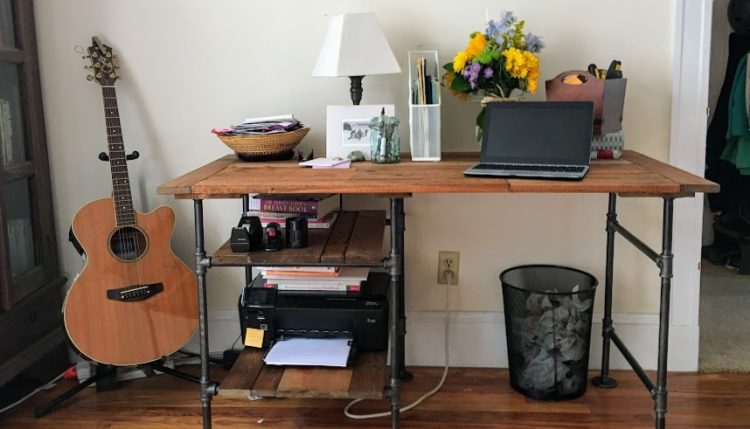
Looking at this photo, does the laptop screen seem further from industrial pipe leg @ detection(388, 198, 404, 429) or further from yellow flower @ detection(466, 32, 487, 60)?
industrial pipe leg @ detection(388, 198, 404, 429)

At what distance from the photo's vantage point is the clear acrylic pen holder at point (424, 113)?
7.34ft

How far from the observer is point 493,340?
2.65 meters

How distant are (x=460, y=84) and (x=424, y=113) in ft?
0.46

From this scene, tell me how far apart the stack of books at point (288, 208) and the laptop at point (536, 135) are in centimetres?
51

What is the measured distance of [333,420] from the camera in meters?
2.31

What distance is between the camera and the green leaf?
2246mm

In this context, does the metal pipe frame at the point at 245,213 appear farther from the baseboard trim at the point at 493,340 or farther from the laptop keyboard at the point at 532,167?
the laptop keyboard at the point at 532,167

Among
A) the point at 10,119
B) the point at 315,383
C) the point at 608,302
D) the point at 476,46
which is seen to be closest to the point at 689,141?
Result: the point at 608,302

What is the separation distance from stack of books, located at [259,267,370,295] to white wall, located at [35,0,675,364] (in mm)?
442

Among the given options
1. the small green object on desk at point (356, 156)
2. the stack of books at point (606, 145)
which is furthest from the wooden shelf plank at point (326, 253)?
the stack of books at point (606, 145)

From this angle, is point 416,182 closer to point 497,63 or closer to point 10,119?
point 497,63

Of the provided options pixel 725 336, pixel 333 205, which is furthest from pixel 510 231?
pixel 725 336

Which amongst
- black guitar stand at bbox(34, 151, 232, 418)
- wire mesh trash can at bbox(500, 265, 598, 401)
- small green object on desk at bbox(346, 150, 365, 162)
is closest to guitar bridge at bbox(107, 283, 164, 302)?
black guitar stand at bbox(34, 151, 232, 418)

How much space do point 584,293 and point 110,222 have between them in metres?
1.50
